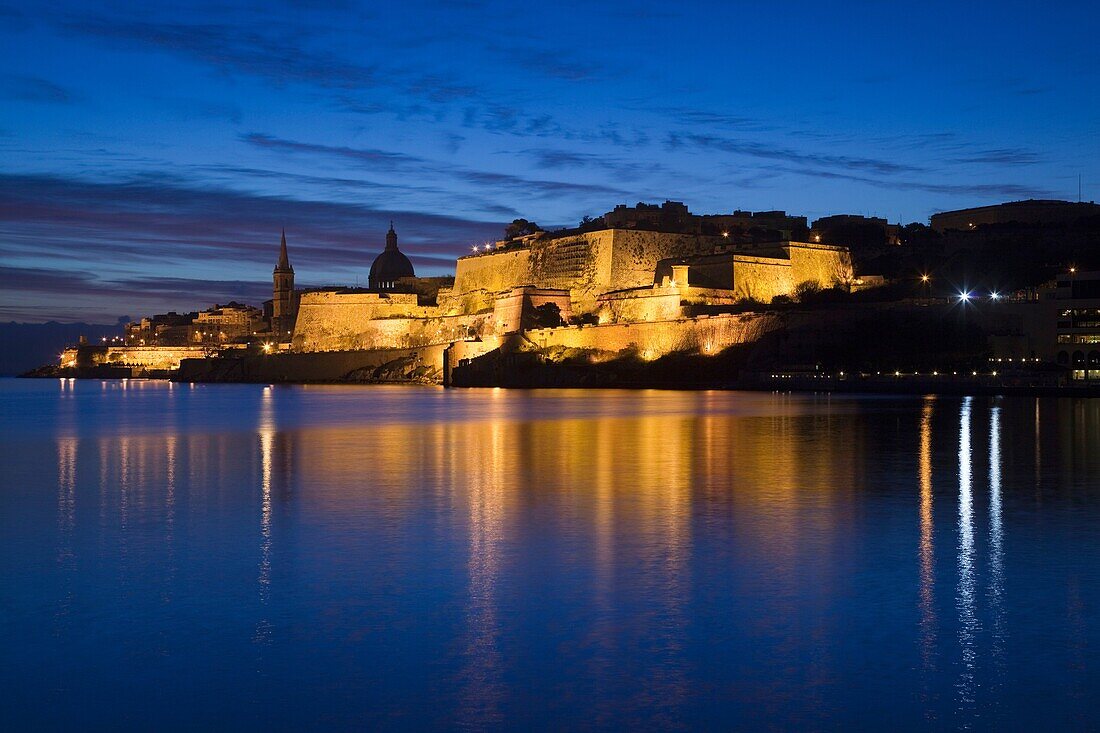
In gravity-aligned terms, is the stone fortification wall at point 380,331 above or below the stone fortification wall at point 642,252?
below

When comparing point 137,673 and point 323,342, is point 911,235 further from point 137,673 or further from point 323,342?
point 137,673

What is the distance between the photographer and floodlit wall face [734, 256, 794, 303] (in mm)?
49062

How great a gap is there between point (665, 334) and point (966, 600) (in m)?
42.1

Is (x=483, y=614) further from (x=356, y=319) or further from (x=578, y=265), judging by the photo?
(x=356, y=319)

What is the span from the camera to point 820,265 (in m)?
52.6

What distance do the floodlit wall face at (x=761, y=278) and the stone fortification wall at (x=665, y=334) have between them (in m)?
3.44

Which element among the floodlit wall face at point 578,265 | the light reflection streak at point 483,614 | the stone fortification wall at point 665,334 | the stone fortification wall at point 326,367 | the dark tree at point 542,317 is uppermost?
the floodlit wall face at point 578,265

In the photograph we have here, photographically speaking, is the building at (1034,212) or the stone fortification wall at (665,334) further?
the building at (1034,212)

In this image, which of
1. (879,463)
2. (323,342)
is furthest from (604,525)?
(323,342)

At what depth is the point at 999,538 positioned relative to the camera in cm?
822

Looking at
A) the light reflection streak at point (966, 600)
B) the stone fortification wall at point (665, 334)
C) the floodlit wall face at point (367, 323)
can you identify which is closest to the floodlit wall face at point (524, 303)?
the stone fortification wall at point (665, 334)

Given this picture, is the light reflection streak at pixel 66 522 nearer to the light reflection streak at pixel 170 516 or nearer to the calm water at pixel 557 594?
the calm water at pixel 557 594

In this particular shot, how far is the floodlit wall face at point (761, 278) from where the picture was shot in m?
49.1

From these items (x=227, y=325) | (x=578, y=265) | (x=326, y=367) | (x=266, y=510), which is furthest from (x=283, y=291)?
(x=266, y=510)
